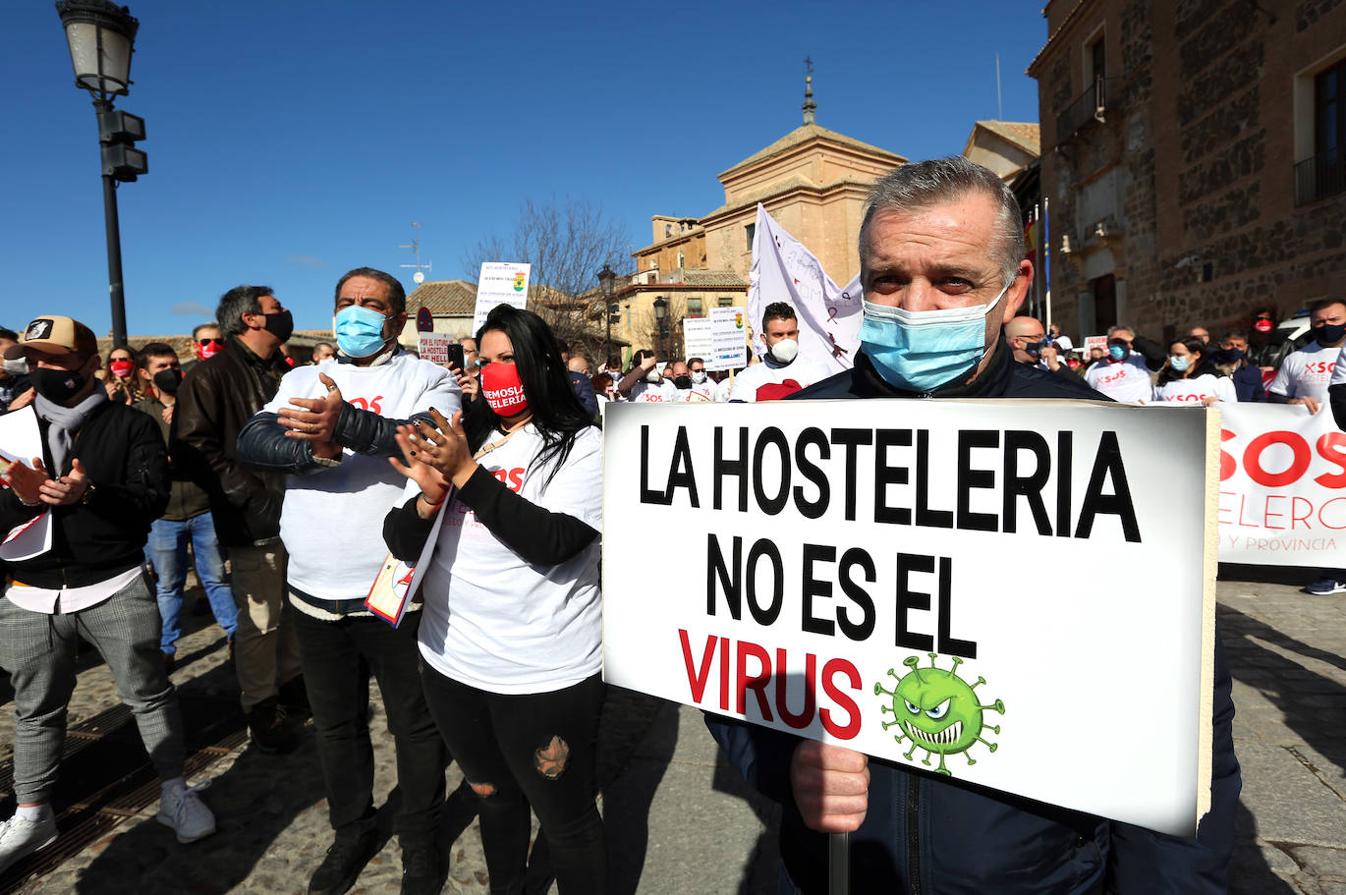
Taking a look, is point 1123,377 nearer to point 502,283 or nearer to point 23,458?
point 502,283

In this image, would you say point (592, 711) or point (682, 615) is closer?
point (682, 615)

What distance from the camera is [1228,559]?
16.3 ft

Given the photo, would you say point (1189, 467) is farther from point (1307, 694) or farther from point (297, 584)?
point (1307, 694)

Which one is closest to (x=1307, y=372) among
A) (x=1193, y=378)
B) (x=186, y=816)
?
(x=1193, y=378)

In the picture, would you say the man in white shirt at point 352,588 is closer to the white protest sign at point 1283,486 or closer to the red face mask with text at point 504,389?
the red face mask with text at point 504,389

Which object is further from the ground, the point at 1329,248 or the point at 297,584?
the point at 1329,248

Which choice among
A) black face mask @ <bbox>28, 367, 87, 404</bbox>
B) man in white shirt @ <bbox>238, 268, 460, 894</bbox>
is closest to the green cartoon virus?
man in white shirt @ <bbox>238, 268, 460, 894</bbox>

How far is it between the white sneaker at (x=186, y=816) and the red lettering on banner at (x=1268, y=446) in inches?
248

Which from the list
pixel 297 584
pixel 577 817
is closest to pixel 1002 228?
pixel 577 817

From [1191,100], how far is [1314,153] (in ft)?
13.6

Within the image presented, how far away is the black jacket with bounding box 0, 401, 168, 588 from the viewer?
2977 mm

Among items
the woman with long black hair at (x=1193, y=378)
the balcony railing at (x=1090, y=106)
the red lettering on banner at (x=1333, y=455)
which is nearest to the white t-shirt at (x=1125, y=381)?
the woman with long black hair at (x=1193, y=378)

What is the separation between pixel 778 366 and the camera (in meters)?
5.45

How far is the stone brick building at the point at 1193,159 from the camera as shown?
46.6 ft
